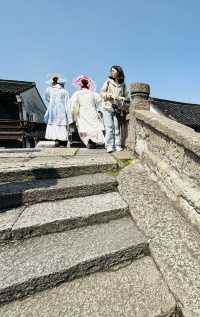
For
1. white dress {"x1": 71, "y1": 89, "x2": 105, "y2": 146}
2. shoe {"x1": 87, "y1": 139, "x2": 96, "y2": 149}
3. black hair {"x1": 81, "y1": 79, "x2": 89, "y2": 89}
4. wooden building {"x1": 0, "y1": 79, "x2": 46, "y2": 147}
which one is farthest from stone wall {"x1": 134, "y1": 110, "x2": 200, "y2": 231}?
wooden building {"x1": 0, "y1": 79, "x2": 46, "y2": 147}

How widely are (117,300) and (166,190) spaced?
4.91 ft

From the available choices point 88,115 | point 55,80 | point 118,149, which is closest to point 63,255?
point 118,149

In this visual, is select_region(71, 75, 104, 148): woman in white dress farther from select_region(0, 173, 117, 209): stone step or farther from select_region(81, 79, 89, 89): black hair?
select_region(0, 173, 117, 209): stone step

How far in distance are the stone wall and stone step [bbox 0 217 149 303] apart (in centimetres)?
63

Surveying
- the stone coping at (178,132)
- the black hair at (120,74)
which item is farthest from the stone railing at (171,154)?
the black hair at (120,74)

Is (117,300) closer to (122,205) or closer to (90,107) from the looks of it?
(122,205)

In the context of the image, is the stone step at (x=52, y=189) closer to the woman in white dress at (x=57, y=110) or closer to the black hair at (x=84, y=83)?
the black hair at (x=84, y=83)

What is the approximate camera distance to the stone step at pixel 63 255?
182cm

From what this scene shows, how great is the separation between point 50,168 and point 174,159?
174 centimetres

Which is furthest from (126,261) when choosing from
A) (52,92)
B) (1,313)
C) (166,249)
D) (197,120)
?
(197,120)

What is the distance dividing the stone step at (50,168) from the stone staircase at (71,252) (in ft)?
0.05

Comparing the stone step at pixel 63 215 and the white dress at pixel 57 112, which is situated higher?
the white dress at pixel 57 112

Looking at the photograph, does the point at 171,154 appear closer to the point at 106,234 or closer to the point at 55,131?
the point at 106,234

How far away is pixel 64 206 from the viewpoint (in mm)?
2662
